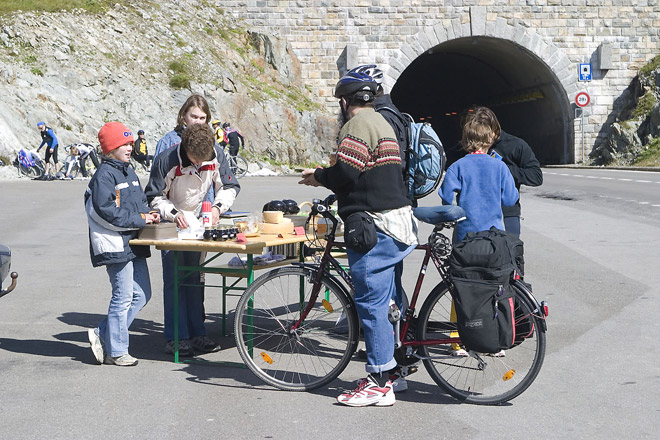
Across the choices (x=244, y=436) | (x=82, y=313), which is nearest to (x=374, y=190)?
(x=244, y=436)

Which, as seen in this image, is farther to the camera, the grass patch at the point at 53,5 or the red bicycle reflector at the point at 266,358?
the grass patch at the point at 53,5

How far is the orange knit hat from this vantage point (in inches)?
243

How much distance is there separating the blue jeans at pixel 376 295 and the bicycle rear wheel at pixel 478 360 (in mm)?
256

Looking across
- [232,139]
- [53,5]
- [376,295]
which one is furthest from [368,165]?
[53,5]

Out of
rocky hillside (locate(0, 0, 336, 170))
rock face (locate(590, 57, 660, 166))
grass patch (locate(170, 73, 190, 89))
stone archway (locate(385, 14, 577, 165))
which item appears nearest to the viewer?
rocky hillside (locate(0, 0, 336, 170))

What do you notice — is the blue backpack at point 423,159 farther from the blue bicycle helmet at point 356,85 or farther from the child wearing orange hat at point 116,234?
the child wearing orange hat at point 116,234

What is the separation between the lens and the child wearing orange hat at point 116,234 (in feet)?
20.1

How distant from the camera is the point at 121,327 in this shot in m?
6.18

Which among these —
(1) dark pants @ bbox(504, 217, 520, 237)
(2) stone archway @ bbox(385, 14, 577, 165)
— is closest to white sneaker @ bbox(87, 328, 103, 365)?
(1) dark pants @ bbox(504, 217, 520, 237)

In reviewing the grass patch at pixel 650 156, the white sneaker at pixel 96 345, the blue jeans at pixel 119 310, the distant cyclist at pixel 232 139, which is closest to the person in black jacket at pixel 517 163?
the blue jeans at pixel 119 310

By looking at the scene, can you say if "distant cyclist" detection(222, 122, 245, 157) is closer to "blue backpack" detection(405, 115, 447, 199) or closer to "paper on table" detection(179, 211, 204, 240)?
"paper on table" detection(179, 211, 204, 240)

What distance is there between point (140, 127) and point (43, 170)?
4.20 m

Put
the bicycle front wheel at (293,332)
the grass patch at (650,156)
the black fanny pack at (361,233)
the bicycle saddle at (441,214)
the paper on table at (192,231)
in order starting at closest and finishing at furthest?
the black fanny pack at (361,233)
the bicycle saddle at (441,214)
the bicycle front wheel at (293,332)
the paper on table at (192,231)
the grass patch at (650,156)

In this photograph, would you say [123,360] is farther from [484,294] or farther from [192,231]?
[484,294]
